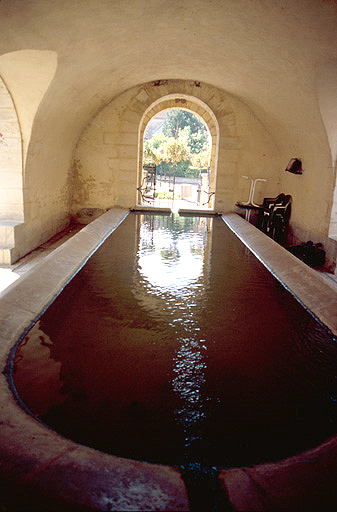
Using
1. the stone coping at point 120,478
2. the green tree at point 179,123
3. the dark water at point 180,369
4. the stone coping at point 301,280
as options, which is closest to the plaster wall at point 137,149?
the stone coping at point 301,280

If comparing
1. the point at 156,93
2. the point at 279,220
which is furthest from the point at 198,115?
the point at 279,220

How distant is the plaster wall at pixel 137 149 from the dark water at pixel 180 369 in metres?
5.32

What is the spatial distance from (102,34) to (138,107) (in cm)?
334

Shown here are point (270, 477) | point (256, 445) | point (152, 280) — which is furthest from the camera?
point (152, 280)

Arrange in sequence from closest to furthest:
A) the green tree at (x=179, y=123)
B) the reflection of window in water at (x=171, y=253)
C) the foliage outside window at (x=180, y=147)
A: the reflection of window in water at (x=171, y=253), the foliage outside window at (x=180, y=147), the green tree at (x=179, y=123)

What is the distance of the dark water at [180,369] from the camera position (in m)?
1.34

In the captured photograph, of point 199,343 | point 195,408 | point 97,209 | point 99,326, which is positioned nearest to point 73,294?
point 99,326

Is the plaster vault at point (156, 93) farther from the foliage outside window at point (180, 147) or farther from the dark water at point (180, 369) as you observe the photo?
the foliage outside window at point (180, 147)

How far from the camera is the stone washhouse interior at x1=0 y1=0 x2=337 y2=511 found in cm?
110

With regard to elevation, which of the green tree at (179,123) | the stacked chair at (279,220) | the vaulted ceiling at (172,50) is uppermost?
the green tree at (179,123)

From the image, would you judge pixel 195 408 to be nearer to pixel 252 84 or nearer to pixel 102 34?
pixel 102 34

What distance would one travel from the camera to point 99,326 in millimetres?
2150

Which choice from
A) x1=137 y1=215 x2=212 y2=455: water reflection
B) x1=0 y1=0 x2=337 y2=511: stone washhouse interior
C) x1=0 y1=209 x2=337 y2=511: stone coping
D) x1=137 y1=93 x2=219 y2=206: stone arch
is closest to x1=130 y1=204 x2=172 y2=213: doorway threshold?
x1=0 y1=0 x2=337 y2=511: stone washhouse interior

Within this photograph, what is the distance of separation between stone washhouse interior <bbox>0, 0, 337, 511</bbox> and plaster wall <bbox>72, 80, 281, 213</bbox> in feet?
0.09
